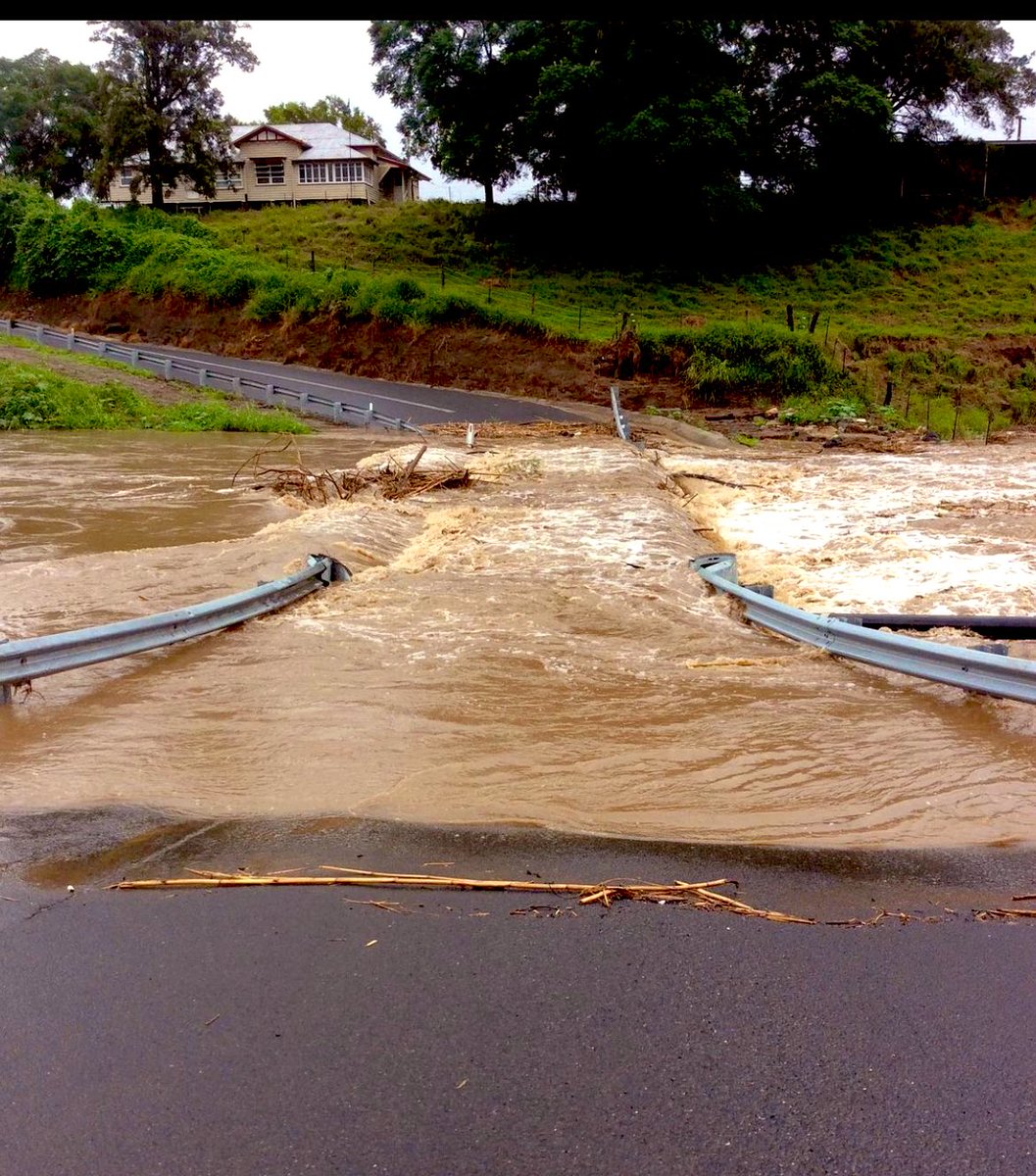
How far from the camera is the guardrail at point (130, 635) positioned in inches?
261

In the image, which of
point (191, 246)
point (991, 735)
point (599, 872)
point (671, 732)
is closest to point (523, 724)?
point (671, 732)

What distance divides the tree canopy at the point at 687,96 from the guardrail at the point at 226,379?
19.4 metres

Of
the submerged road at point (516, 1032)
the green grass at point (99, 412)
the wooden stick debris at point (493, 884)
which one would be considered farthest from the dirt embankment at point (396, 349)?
the submerged road at point (516, 1032)

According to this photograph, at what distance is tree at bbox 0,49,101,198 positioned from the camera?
198 feet

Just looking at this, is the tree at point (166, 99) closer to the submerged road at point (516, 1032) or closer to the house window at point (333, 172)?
the house window at point (333, 172)

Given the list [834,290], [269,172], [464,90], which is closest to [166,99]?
[269,172]

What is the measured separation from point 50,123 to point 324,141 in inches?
621

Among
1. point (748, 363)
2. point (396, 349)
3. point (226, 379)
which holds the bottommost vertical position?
point (226, 379)

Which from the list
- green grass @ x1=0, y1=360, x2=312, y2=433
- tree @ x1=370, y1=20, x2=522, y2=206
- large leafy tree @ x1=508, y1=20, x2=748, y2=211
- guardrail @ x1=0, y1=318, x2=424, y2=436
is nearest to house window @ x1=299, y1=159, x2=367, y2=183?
tree @ x1=370, y1=20, x2=522, y2=206

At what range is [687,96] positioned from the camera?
154ft

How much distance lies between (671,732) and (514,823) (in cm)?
169

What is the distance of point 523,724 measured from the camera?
6625 millimetres

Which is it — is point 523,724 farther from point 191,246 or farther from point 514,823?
point 191,246

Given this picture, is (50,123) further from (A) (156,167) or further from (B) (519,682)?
(B) (519,682)
